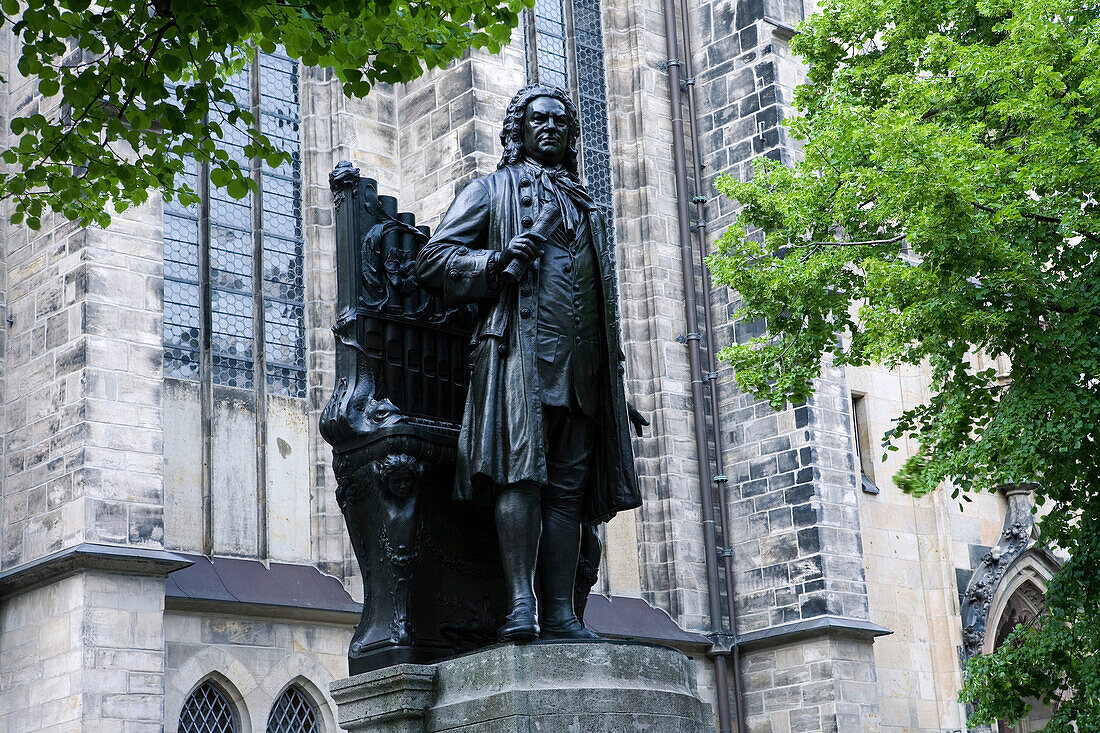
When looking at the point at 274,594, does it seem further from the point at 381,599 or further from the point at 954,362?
the point at 381,599

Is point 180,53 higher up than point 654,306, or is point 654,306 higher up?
point 654,306

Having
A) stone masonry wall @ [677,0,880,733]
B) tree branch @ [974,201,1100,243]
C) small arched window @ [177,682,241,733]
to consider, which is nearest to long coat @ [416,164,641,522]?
tree branch @ [974,201,1100,243]

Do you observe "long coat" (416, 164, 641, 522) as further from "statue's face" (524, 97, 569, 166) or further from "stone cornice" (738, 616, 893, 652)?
"stone cornice" (738, 616, 893, 652)

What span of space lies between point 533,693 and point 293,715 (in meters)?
9.67

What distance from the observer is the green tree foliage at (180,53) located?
6.39 metres

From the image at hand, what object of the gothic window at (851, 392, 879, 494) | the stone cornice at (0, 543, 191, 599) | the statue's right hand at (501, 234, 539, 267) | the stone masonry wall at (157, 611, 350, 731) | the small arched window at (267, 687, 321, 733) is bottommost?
the small arched window at (267, 687, 321, 733)

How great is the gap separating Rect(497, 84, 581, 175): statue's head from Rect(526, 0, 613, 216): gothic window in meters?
12.6

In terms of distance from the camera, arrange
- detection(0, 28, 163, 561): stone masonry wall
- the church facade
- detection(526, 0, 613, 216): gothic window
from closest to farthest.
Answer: detection(0, 28, 163, 561): stone masonry wall, the church facade, detection(526, 0, 613, 216): gothic window

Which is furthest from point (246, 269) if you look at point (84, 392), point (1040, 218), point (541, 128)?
point (541, 128)

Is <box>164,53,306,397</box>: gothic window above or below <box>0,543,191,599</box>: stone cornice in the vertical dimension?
above

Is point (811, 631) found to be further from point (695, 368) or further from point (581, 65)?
point (581, 65)

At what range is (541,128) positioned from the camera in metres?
6.23

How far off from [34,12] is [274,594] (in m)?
8.50

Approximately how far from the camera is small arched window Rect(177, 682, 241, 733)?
13594 mm
